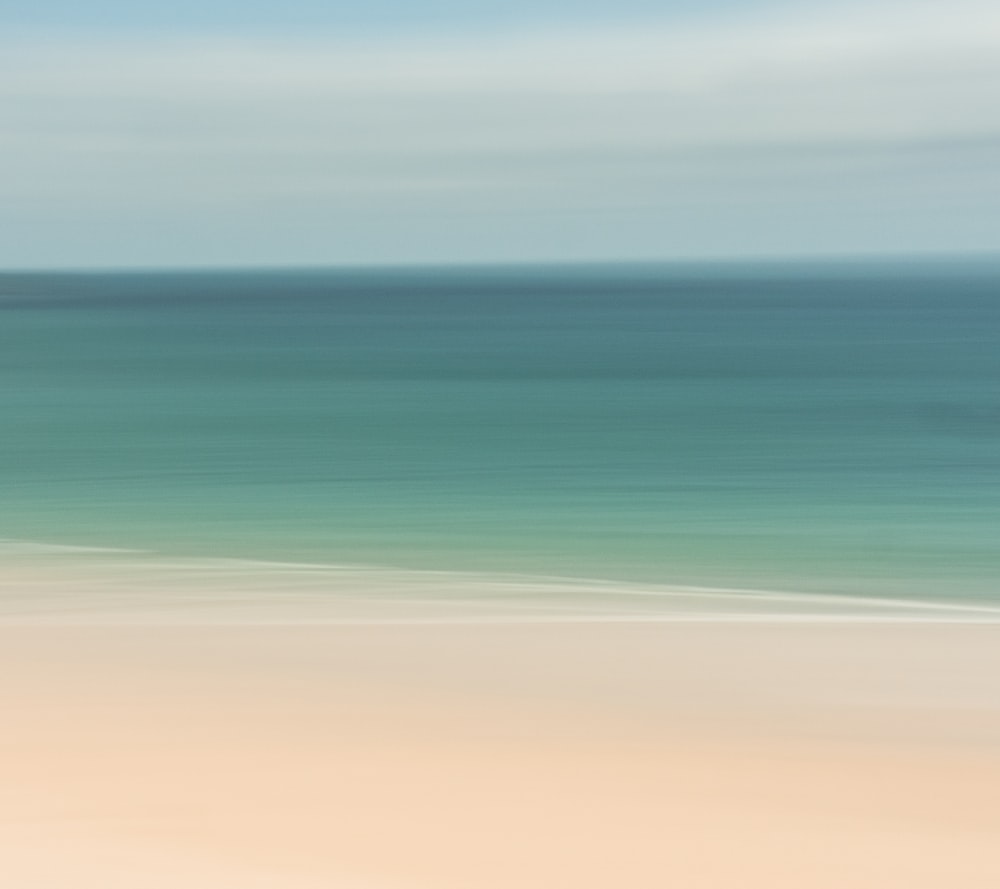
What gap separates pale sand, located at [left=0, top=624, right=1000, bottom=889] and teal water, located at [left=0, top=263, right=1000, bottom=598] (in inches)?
119

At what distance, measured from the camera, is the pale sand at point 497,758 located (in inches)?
129

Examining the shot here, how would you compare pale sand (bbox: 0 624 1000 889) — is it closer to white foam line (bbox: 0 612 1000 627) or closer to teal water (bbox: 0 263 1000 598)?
white foam line (bbox: 0 612 1000 627)

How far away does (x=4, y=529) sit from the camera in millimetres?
9906

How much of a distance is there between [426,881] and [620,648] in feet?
7.61

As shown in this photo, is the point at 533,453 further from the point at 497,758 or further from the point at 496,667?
the point at 497,758

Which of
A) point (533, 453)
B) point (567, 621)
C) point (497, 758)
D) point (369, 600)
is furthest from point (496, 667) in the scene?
point (533, 453)

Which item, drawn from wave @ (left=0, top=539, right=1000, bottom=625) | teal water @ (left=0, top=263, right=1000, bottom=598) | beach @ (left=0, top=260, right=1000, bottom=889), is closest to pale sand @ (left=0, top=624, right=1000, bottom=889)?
beach @ (left=0, top=260, right=1000, bottom=889)

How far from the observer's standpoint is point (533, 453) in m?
15.8

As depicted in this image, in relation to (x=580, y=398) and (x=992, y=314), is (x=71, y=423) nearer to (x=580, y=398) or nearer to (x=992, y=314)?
(x=580, y=398)

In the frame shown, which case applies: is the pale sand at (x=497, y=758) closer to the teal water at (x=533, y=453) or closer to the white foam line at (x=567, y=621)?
the white foam line at (x=567, y=621)

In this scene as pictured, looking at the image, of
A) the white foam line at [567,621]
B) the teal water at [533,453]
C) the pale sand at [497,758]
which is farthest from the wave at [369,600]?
the teal water at [533,453]

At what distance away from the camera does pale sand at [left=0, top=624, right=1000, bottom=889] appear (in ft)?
10.8

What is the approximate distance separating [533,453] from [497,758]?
38.7 ft

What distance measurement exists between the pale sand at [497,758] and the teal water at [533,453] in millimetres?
3032
